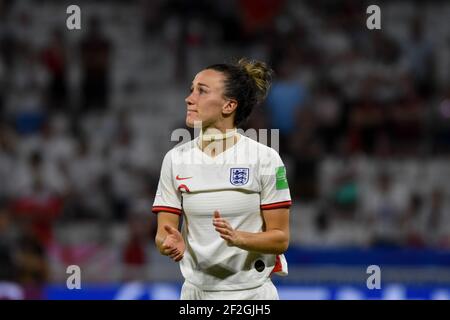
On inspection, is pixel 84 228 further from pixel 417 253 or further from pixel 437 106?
pixel 437 106

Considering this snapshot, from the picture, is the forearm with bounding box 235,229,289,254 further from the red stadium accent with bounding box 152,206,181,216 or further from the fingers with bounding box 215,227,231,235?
the red stadium accent with bounding box 152,206,181,216

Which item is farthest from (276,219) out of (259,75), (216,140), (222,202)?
(259,75)

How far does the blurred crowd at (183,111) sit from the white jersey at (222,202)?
14.8ft

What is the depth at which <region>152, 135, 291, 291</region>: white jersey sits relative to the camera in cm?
466

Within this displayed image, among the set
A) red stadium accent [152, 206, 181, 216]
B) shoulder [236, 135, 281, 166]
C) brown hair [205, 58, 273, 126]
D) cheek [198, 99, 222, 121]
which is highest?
brown hair [205, 58, 273, 126]

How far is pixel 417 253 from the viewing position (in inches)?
380

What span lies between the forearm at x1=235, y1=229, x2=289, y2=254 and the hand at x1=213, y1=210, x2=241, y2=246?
0.04 ft

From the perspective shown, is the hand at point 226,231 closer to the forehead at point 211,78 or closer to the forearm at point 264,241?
the forearm at point 264,241

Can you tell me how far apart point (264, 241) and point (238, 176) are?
13.5 inches

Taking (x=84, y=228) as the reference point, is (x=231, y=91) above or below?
above

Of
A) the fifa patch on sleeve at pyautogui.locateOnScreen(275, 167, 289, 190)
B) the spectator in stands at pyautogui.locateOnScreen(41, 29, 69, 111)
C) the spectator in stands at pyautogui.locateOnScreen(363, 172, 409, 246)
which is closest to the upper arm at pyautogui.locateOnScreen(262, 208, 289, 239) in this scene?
the fifa patch on sleeve at pyautogui.locateOnScreen(275, 167, 289, 190)

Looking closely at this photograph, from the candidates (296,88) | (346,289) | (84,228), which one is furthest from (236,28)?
(346,289)

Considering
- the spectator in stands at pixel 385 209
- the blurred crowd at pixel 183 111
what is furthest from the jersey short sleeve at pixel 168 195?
the spectator in stands at pixel 385 209

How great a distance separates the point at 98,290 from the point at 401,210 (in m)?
4.02
